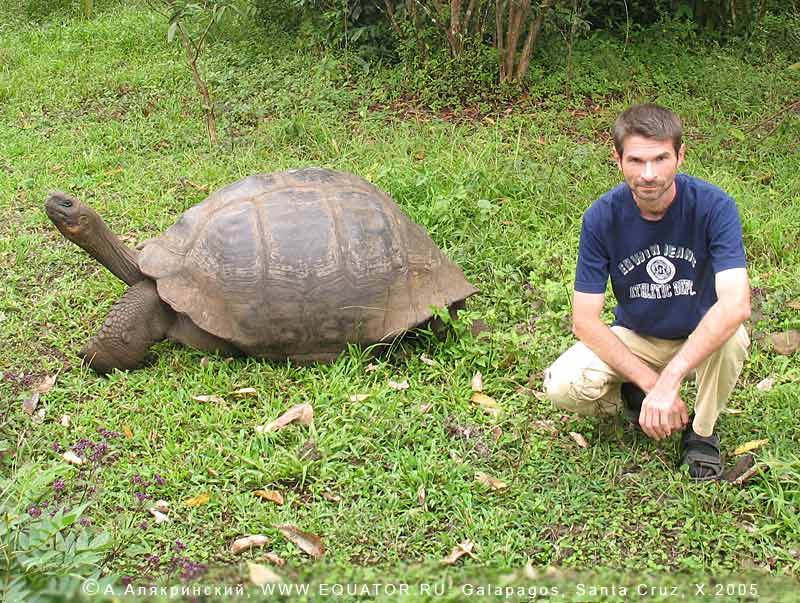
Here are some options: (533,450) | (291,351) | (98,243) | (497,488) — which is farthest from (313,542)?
(98,243)

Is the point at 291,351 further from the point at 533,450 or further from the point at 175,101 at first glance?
the point at 175,101

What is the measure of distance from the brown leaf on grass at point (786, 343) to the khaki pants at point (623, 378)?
1.05 m

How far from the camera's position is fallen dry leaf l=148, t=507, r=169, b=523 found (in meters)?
3.33

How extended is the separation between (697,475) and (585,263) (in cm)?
93

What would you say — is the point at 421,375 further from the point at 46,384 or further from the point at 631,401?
the point at 46,384

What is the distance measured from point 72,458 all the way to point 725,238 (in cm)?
275

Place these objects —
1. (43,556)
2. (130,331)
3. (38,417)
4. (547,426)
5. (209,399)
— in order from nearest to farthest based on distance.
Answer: (43,556), (547,426), (38,417), (209,399), (130,331)

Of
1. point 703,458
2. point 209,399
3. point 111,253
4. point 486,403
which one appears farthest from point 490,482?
point 111,253

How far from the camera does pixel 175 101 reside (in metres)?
8.30

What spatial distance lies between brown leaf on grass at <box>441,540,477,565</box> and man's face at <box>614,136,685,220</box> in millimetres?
1402

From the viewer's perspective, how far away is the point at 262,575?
300 cm

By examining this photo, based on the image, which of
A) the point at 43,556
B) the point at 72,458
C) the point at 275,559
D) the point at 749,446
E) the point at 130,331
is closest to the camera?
the point at 43,556

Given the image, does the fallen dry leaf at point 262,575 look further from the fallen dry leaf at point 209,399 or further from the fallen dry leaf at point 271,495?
the fallen dry leaf at point 209,399

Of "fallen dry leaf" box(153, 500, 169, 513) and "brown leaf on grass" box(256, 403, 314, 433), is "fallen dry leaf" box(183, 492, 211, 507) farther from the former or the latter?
"brown leaf on grass" box(256, 403, 314, 433)
